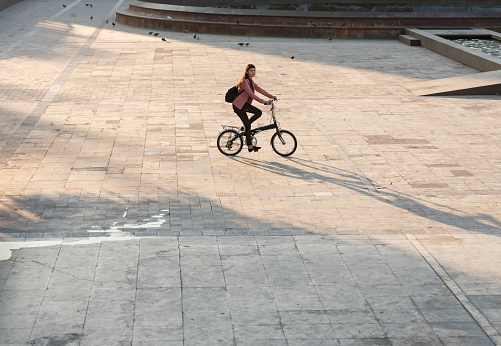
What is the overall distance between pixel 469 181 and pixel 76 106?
8.40 meters

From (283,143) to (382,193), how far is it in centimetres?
226

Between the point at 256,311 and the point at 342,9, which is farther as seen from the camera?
the point at 342,9

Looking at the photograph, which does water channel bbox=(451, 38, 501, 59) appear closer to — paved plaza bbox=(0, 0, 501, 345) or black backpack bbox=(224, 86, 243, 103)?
paved plaza bbox=(0, 0, 501, 345)

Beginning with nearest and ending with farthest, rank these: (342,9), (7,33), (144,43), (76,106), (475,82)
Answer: (76,106) < (475,82) < (144,43) < (7,33) < (342,9)

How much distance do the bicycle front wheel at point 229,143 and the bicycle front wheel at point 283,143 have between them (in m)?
0.59

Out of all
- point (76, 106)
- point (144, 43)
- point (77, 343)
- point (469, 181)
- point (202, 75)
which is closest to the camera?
point (77, 343)

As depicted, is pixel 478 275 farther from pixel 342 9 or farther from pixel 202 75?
pixel 342 9

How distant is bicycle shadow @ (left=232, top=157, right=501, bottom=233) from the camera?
346 inches

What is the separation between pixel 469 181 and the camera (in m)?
10.2

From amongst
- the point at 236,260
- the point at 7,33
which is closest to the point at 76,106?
the point at 236,260

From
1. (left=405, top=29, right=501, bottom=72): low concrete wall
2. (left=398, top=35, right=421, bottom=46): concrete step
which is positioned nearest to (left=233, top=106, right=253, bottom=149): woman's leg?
(left=405, top=29, right=501, bottom=72): low concrete wall

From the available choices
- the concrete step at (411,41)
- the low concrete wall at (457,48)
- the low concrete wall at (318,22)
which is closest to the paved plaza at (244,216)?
the low concrete wall at (457,48)

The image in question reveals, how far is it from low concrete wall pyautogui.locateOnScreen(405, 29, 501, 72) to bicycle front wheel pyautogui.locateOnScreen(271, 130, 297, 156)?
28.9 feet

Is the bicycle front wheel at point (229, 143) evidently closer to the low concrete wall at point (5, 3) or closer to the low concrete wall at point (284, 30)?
the low concrete wall at point (284, 30)
